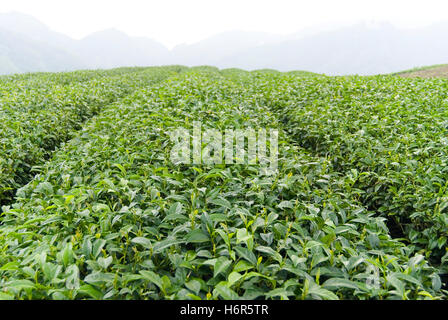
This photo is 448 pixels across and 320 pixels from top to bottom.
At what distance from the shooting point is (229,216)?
5.94 feet

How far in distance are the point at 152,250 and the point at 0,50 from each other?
707ft

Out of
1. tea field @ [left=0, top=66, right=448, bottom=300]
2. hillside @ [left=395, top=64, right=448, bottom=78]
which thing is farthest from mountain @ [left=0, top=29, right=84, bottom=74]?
tea field @ [left=0, top=66, right=448, bottom=300]

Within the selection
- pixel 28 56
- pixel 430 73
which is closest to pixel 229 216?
pixel 430 73

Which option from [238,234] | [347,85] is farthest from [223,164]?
[347,85]

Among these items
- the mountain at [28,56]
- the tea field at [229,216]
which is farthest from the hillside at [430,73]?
the mountain at [28,56]

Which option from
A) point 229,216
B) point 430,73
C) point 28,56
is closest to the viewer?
point 229,216

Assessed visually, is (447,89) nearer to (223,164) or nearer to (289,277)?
(223,164)

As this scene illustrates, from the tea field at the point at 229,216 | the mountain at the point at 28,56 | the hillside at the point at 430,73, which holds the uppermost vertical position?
the mountain at the point at 28,56

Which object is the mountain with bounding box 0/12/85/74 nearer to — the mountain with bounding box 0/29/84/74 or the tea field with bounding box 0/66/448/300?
the mountain with bounding box 0/29/84/74

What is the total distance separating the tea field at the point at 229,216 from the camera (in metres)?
1.40

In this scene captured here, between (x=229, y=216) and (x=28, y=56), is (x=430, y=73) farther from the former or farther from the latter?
(x=28, y=56)

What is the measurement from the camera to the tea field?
4.58 feet

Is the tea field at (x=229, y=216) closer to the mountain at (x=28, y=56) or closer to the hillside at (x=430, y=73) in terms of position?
the hillside at (x=430, y=73)

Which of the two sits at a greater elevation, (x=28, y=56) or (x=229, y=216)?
(x=28, y=56)
